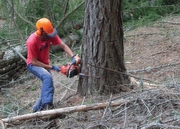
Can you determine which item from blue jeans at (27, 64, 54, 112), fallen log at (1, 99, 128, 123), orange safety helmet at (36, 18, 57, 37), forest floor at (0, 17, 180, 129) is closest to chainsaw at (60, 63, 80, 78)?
blue jeans at (27, 64, 54, 112)

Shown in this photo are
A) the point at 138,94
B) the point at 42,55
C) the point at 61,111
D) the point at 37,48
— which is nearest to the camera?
the point at 61,111

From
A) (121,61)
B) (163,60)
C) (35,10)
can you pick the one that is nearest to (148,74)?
(163,60)

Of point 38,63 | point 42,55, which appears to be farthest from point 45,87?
point 42,55

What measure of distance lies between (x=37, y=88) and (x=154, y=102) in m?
3.95

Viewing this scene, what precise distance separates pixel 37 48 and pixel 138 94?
1861 mm

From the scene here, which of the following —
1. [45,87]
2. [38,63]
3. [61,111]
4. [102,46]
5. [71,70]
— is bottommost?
[61,111]

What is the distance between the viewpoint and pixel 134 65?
23.8 feet

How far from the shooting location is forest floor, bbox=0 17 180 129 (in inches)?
158

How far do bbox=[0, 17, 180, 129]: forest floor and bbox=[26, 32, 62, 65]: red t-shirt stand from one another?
815 mm

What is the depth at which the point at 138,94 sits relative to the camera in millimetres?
4523

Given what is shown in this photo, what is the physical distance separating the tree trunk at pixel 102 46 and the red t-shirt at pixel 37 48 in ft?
2.24

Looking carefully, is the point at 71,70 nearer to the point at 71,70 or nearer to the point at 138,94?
the point at 71,70

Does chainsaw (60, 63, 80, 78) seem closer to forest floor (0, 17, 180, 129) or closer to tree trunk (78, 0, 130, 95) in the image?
tree trunk (78, 0, 130, 95)

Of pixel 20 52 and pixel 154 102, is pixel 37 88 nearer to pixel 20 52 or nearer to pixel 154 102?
pixel 20 52
